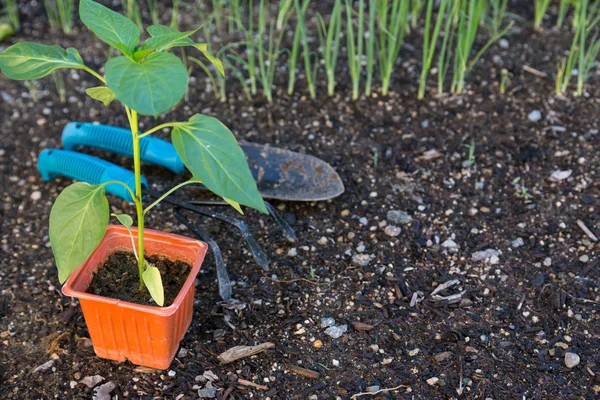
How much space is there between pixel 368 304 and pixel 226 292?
314 mm

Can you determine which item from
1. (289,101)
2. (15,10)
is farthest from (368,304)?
(15,10)

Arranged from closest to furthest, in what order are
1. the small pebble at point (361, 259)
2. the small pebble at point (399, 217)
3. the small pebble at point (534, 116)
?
the small pebble at point (361, 259), the small pebble at point (399, 217), the small pebble at point (534, 116)

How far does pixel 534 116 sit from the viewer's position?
6.23ft

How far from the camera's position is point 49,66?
1.05 m

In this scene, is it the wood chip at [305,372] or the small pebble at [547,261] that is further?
the small pebble at [547,261]

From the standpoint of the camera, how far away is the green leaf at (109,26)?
1042 millimetres

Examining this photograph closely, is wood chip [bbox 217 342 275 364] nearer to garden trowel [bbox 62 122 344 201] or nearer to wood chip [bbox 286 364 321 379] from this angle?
wood chip [bbox 286 364 321 379]

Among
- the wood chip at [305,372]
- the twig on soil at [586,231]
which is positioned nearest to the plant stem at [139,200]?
the wood chip at [305,372]

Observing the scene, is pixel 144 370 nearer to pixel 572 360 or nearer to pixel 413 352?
pixel 413 352

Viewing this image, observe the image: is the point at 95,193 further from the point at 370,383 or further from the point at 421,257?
the point at 421,257

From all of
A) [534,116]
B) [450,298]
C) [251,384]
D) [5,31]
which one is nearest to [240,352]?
[251,384]

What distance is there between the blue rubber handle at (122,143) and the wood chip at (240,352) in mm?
532

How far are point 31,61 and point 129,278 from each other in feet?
1.48

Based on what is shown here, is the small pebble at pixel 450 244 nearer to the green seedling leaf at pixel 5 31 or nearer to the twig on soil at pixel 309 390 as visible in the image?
the twig on soil at pixel 309 390
